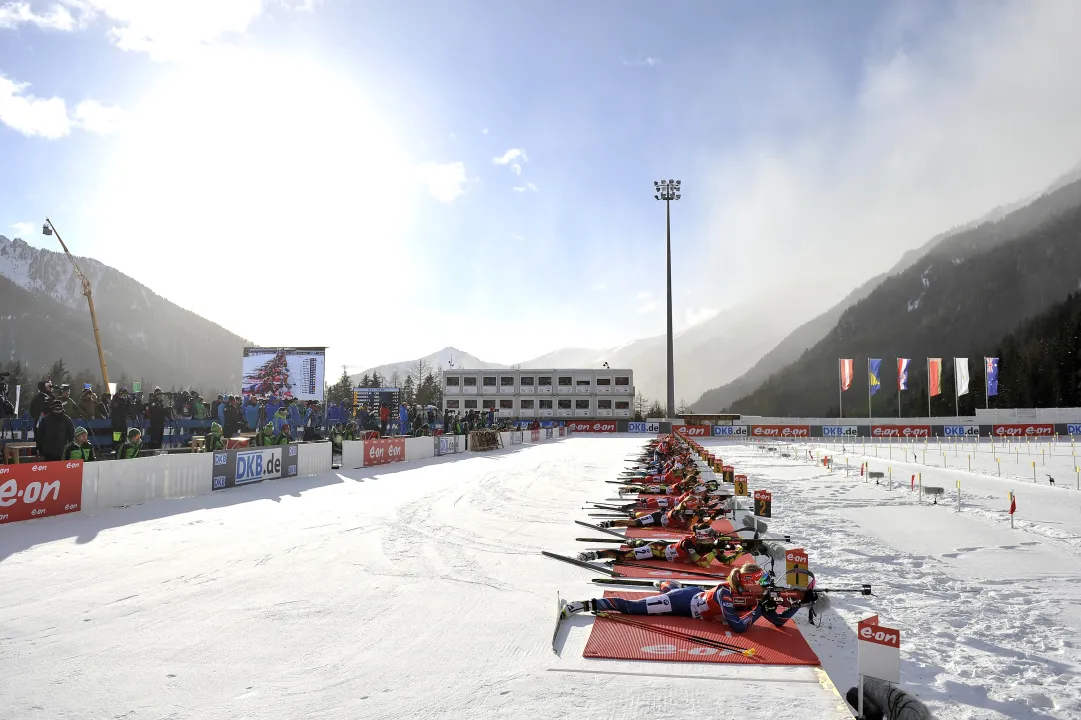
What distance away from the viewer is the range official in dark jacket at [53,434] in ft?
41.5

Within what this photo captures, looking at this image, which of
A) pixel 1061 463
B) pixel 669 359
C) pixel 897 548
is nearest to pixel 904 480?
pixel 1061 463

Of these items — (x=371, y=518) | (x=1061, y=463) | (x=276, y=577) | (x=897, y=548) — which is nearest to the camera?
A: (x=276, y=577)

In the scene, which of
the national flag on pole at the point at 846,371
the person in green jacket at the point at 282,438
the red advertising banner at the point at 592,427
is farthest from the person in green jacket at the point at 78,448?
the red advertising banner at the point at 592,427

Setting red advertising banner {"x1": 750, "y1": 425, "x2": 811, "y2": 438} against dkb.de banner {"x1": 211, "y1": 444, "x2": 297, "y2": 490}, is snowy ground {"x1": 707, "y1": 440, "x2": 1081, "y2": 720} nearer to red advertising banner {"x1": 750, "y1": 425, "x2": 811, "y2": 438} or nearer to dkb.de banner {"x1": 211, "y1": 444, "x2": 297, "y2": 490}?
dkb.de banner {"x1": 211, "y1": 444, "x2": 297, "y2": 490}

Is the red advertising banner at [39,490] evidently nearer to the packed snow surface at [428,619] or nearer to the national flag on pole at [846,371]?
the packed snow surface at [428,619]

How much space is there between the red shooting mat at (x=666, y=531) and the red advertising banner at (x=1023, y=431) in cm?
4047

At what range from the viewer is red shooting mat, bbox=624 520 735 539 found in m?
11.9

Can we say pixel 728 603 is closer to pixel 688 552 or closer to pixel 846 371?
pixel 688 552

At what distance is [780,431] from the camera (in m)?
54.2

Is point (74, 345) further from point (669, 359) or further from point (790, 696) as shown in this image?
point (790, 696)

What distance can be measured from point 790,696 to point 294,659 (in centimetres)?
411

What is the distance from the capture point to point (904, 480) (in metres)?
20.5

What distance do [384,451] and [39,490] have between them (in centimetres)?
1340

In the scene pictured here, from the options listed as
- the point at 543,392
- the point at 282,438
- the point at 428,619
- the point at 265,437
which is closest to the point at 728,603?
the point at 428,619
